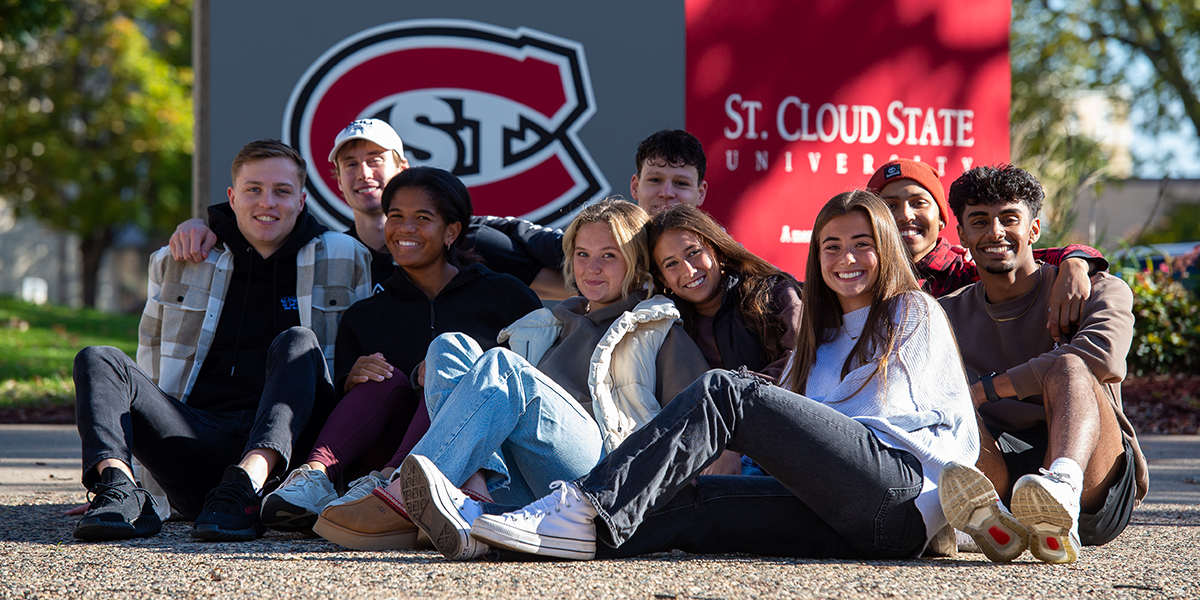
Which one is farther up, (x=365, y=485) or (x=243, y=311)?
(x=243, y=311)

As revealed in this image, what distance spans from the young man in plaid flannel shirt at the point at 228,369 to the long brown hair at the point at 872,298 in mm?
1577

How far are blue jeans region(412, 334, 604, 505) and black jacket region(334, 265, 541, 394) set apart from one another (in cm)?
56

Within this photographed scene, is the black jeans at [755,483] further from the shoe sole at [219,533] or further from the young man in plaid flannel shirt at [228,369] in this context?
the young man in plaid flannel shirt at [228,369]

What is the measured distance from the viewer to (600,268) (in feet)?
12.0

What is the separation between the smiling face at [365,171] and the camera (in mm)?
4586

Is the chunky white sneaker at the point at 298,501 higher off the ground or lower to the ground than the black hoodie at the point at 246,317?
lower

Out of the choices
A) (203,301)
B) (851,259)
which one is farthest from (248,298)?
(851,259)

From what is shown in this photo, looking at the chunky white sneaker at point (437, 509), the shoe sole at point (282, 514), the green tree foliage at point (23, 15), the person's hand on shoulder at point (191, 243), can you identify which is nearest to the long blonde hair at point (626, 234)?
the chunky white sneaker at point (437, 509)

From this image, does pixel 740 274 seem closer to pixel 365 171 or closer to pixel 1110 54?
pixel 365 171

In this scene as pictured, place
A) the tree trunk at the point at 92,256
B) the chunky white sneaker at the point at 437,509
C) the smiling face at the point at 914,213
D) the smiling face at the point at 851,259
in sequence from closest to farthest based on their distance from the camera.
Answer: the chunky white sneaker at the point at 437,509 < the smiling face at the point at 851,259 < the smiling face at the point at 914,213 < the tree trunk at the point at 92,256

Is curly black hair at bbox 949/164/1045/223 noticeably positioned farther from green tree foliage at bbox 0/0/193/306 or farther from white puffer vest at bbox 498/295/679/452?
green tree foliage at bbox 0/0/193/306

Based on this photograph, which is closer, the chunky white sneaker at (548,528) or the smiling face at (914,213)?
the chunky white sneaker at (548,528)

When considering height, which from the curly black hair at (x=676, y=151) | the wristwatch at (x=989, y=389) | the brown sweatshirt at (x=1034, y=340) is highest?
the curly black hair at (x=676, y=151)

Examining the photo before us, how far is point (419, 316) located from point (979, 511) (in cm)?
205
